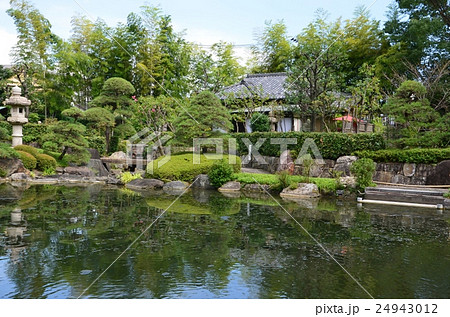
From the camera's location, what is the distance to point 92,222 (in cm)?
782

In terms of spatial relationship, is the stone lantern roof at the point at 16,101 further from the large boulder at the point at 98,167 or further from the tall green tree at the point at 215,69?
the tall green tree at the point at 215,69

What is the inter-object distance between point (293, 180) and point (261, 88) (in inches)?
404

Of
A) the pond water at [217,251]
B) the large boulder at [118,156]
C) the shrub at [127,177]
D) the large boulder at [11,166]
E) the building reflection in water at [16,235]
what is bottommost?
the pond water at [217,251]

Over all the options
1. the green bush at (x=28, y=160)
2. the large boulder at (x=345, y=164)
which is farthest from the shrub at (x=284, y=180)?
the green bush at (x=28, y=160)

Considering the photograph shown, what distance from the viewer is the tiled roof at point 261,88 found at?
2278 centimetres

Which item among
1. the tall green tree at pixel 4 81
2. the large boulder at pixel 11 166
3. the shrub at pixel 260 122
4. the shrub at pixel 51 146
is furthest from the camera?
the tall green tree at pixel 4 81

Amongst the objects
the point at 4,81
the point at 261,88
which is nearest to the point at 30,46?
the point at 4,81

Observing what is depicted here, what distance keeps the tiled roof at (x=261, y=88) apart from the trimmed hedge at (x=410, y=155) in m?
8.80

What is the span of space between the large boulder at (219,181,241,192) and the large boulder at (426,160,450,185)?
21.3ft

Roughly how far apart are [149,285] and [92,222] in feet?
12.7

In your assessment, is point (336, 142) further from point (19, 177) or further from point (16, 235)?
point (19, 177)

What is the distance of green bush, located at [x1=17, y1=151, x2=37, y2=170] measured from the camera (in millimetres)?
15875

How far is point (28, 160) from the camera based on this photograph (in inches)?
629

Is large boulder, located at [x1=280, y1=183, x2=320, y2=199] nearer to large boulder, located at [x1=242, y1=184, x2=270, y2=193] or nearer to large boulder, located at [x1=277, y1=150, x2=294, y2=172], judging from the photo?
large boulder, located at [x1=242, y1=184, x2=270, y2=193]
